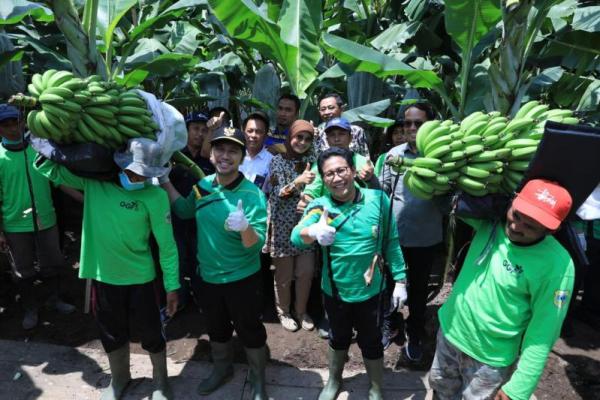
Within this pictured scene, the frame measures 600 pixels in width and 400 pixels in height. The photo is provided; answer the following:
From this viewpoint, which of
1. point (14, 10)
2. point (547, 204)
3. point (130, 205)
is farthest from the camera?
point (14, 10)

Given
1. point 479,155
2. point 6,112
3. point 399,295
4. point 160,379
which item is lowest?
point 160,379

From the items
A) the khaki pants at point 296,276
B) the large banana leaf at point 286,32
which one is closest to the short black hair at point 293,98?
the large banana leaf at point 286,32

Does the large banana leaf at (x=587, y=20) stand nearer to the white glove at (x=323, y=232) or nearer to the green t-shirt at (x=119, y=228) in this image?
the white glove at (x=323, y=232)

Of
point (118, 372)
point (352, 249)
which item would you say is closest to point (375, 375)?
point (352, 249)

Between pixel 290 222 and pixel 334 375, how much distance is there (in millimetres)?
1237

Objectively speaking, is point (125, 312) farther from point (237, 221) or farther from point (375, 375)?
point (375, 375)

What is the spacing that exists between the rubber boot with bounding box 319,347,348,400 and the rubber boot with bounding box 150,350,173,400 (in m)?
1.06

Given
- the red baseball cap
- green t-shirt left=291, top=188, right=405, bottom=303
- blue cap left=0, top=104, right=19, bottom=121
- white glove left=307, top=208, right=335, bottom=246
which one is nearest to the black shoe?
green t-shirt left=291, top=188, right=405, bottom=303

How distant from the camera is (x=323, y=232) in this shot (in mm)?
2307

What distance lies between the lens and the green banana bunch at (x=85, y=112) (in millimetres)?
2049

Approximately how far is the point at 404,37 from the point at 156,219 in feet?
11.3

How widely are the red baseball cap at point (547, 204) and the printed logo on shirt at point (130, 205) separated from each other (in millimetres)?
2063

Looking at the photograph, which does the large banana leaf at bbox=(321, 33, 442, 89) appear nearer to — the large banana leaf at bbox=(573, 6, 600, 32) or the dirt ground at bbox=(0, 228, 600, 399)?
the large banana leaf at bbox=(573, 6, 600, 32)

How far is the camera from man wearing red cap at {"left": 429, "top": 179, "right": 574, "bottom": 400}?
1816mm
